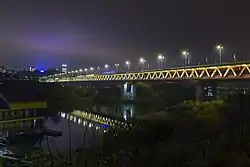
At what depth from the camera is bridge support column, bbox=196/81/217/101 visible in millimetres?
61625

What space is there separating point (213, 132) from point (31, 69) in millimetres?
143930

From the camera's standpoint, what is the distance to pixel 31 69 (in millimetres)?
162750

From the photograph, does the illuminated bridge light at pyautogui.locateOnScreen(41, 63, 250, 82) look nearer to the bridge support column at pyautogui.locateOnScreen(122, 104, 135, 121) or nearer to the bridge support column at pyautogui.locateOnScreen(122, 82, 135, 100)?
the bridge support column at pyautogui.locateOnScreen(122, 82, 135, 100)

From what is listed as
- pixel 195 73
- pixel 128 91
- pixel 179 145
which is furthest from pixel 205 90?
pixel 179 145

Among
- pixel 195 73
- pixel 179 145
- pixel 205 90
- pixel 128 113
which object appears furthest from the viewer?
pixel 195 73

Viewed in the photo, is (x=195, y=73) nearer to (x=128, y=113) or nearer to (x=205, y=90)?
(x=205, y=90)

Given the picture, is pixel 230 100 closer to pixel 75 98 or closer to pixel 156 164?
pixel 156 164

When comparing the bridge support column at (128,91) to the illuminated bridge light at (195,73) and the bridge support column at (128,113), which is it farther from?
the bridge support column at (128,113)

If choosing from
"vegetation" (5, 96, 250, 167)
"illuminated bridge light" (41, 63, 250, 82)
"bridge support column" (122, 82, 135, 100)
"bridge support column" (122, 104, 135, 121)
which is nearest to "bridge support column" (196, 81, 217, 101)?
"illuminated bridge light" (41, 63, 250, 82)

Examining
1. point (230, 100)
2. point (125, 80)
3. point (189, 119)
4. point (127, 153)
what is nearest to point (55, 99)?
point (125, 80)

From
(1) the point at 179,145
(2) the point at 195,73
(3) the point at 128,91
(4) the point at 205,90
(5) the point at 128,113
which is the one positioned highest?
(2) the point at 195,73

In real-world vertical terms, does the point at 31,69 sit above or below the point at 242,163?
above

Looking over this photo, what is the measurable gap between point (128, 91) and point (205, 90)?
1298 inches

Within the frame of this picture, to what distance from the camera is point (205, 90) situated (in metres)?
63.8
